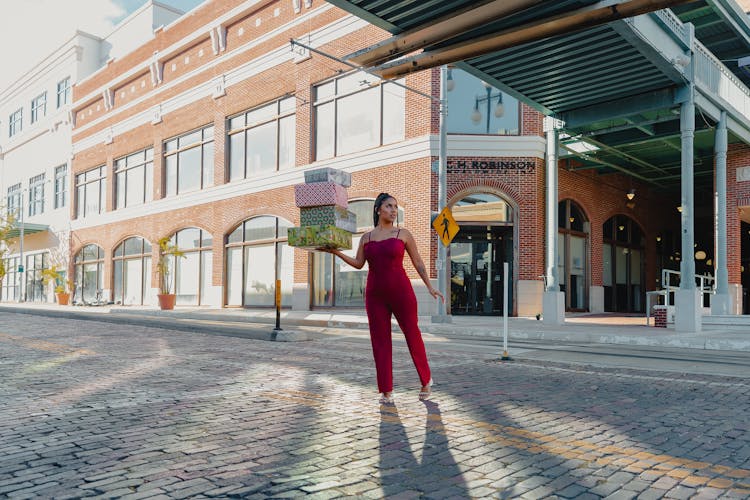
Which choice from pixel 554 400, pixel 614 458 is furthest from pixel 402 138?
pixel 614 458

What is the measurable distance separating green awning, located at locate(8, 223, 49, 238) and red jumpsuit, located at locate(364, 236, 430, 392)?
4486cm

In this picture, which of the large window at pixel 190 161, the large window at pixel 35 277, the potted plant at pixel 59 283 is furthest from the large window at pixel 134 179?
the large window at pixel 35 277

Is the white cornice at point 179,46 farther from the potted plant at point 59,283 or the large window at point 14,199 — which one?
the large window at point 14,199

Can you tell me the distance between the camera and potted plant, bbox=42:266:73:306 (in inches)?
1455

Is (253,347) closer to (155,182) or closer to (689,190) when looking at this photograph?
(689,190)

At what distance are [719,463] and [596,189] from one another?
2147cm

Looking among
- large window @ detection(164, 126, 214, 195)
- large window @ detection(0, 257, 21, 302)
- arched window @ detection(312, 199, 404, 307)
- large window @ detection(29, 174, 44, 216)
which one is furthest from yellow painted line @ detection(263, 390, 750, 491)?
large window @ detection(0, 257, 21, 302)

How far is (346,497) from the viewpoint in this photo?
3.10 meters

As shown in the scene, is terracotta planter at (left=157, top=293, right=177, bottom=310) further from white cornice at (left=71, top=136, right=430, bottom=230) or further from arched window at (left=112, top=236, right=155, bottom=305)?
arched window at (left=112, top=236, right=155, bottom=305)

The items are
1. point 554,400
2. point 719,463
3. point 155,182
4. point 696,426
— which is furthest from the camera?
point 155,182

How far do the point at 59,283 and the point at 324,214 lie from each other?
39766 millimetres

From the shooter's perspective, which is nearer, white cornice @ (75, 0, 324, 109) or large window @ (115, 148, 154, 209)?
white cornice @ (75, 0, 324, 109)

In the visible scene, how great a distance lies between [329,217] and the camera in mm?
6359

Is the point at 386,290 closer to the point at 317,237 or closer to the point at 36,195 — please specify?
the point at 317,237
